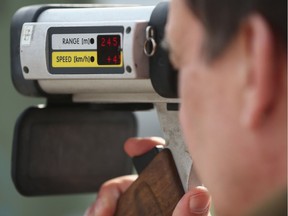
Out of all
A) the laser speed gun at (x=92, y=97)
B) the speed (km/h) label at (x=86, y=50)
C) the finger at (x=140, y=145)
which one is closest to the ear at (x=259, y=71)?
the laser speed gun at (x=92, y=97)

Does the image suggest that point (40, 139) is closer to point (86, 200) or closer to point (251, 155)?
point (251, 155)

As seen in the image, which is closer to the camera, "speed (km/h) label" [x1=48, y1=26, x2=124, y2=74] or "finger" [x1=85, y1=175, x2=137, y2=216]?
"speed (km/h) label" [x1=48, y1=26, x2=124, y2=74]

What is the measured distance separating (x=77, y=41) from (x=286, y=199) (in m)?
1.01

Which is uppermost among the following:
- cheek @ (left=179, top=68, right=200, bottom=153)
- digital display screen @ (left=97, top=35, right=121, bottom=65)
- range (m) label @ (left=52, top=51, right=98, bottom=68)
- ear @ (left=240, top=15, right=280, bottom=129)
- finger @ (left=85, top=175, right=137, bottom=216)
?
ear @ (left=240, top=15, right=280, bottom=129)

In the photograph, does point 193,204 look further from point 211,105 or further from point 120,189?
point 211,105

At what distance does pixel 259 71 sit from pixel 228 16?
11 centimetres

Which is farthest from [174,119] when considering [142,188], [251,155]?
[251,155]

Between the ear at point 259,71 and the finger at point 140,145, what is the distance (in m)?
1.19

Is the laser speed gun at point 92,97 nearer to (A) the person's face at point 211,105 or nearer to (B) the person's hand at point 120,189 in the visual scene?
(B) the person's hand at point 120,189

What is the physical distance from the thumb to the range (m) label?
36 cm

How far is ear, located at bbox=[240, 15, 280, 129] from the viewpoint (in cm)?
120

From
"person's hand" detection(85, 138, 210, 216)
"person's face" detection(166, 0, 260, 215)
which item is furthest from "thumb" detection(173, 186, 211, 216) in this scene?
"person's face" detection(166, 0, 260, 215)

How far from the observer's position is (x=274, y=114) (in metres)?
1.24

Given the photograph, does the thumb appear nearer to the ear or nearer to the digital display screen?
the digital display screen
